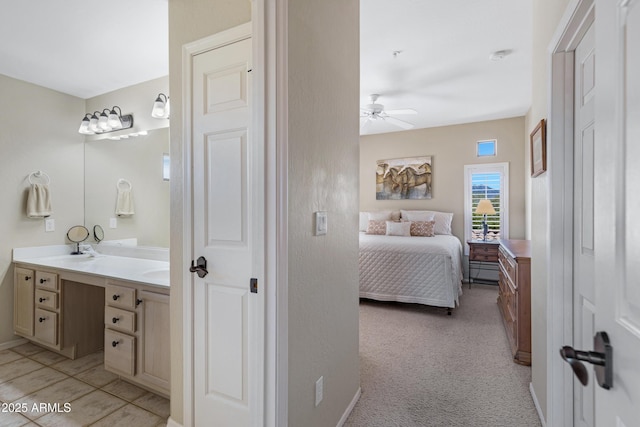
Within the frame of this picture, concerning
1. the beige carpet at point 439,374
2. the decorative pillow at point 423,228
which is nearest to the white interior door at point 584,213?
the beige carpet at point 439,374

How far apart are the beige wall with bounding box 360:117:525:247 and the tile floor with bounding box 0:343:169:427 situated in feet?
17.0

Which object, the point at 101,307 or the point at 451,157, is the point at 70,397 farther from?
the point at 451,157

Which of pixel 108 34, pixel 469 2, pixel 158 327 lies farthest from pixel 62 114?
pixel 469 2

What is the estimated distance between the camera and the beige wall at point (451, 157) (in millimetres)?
5320

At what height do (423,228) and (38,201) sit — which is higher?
(38,201)

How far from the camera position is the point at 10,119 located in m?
3.00

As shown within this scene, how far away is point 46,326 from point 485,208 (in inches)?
235

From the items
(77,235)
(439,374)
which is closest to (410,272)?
(439,374)

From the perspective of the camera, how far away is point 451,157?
19.1 feet

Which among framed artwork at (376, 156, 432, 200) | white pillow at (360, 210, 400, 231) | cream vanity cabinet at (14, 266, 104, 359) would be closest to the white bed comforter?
white pillow at (360, 210, 400, 231)

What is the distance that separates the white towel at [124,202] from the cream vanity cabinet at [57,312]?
796 mm

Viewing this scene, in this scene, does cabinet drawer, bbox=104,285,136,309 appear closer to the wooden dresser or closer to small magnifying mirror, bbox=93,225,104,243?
small magnifying mirror, bbox=93,225,104,243

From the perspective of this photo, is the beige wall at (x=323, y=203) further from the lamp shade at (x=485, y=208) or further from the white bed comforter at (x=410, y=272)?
the lamp shade at (x=485, y=208)

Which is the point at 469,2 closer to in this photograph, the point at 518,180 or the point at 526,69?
the point at 526,69
